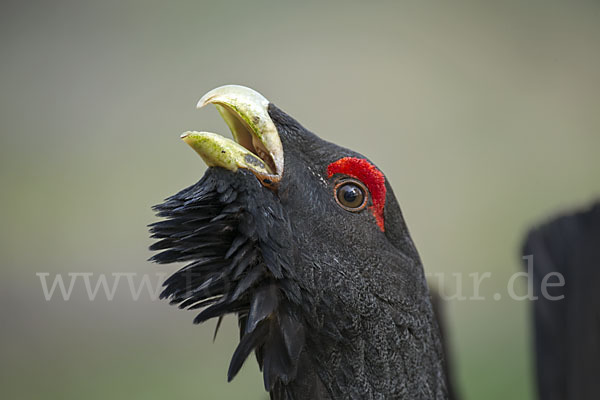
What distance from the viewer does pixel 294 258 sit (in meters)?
1.26

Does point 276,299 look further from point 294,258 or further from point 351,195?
point 351,195

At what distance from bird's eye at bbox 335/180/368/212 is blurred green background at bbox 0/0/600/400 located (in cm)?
171

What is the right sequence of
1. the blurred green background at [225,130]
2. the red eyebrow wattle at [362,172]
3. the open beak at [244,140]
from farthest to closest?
the blurred green background at [225,130]
the red eyebrow wattle at [362,172]
the open beak at [244,140]

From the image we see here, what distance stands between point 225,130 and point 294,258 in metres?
1.83

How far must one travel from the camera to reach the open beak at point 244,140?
1.21m

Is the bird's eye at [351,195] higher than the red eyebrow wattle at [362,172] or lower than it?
lower

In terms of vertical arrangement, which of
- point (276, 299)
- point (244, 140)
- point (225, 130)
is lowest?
point (276, 299)

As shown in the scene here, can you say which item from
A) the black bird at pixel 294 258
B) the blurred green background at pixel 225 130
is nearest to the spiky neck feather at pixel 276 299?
the black bird at pixel 294 258

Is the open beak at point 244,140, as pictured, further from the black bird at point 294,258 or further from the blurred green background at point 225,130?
the blurred green background at point 225,130

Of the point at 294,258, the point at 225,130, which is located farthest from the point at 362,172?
the point at 225,130

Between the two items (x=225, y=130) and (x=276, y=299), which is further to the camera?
(x=225, y=130)

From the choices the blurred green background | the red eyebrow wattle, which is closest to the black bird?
the red eyebrow wattle

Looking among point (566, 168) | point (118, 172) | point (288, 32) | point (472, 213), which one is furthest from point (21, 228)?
point (566, 168)

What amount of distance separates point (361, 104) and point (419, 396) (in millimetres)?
2060
